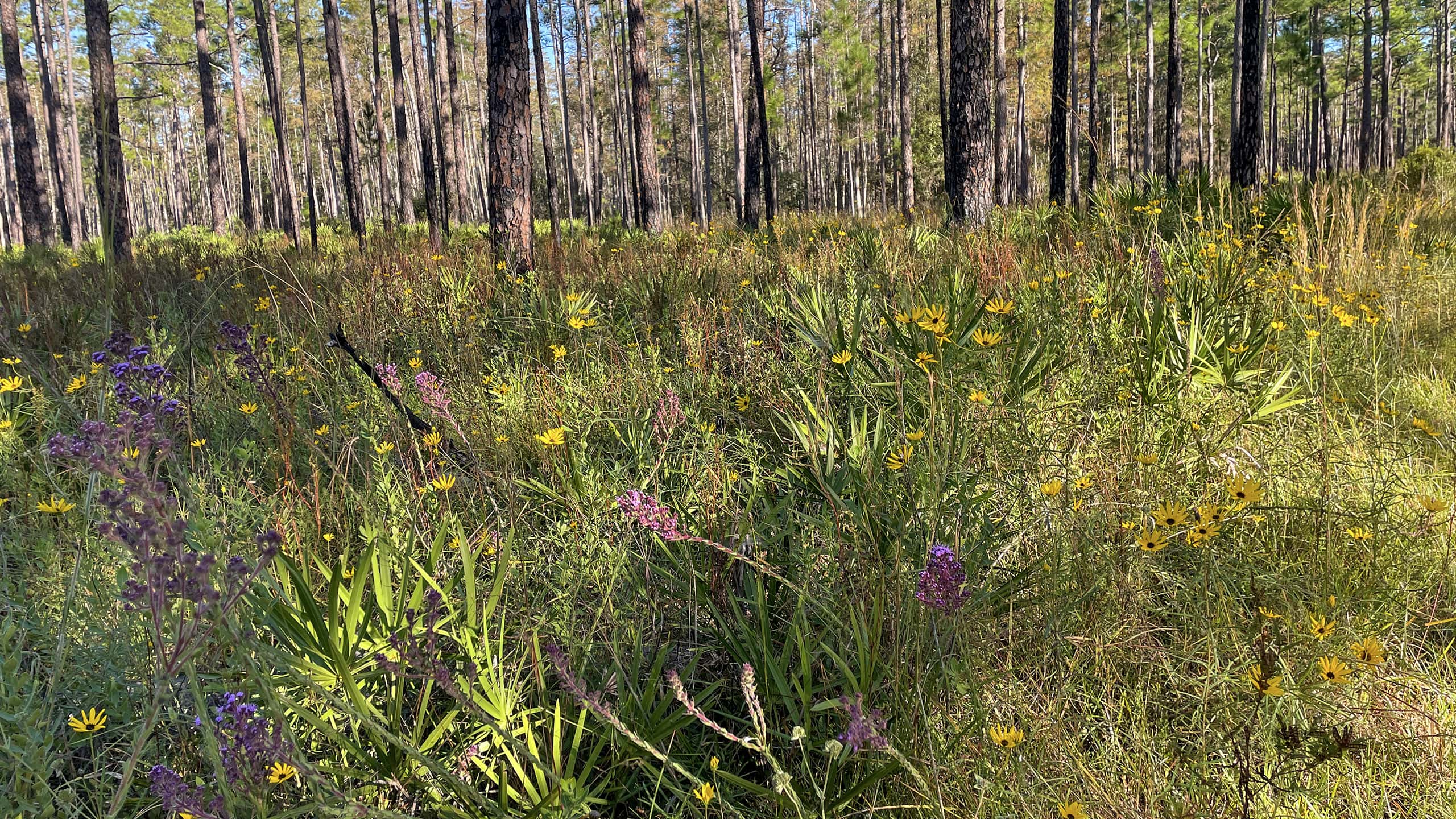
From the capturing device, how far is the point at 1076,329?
315 cm

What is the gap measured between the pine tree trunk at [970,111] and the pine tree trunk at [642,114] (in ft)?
19.3

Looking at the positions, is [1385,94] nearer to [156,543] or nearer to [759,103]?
[759,103]

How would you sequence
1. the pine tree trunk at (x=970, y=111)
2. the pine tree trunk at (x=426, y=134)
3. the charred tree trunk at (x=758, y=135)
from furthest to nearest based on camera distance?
the pine tree trunk at (x=426, y=134) < the charred tree trunk at (x=758, y=135) < the pine tree trunk at (x=970, y=111)

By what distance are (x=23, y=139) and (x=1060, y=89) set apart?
17718 millimetres

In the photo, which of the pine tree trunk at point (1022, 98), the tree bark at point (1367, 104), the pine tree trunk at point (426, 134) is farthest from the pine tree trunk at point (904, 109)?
the tree bark at point (1367, 104)

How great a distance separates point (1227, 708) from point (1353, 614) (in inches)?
19.1

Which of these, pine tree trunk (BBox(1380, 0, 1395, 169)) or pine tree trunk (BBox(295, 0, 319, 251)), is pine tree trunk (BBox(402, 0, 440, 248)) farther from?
pine tree trunk (BBox(1380, 0, 1395, 169))

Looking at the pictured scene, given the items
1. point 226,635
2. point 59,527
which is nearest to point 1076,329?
point 226,635

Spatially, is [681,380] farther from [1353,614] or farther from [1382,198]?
[1382,198]

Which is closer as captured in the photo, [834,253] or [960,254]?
[960,254]

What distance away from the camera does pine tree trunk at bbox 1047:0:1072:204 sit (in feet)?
39.7

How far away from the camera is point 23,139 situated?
13.0 meters

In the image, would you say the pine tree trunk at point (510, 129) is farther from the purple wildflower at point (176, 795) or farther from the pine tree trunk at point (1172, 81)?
the pine tree trunk at point (1172, 81)

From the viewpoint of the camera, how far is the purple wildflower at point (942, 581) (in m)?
1.25
